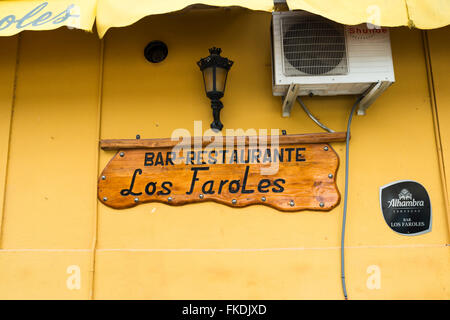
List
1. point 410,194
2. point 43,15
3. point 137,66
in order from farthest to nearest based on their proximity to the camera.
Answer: point 137,66
point 410,194
point 43,15

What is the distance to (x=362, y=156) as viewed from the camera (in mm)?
3396

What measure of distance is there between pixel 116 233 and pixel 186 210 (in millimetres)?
683

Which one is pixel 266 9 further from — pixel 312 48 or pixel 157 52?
pixel 157 52

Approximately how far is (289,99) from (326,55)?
0.48 m

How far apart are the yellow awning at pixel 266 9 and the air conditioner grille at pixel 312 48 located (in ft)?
1.07

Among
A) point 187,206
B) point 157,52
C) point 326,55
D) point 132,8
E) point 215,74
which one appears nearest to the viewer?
point 132,8

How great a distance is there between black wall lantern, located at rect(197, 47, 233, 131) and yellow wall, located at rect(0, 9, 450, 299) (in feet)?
0.78

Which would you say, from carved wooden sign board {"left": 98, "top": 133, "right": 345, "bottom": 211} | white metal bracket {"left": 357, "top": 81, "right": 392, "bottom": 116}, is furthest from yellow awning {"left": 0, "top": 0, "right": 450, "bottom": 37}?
carved wooden sign board {"left": 98, "top": 133, "right": 345, "bottom": 211}

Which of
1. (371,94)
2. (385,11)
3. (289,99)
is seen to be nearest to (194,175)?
(289,99)

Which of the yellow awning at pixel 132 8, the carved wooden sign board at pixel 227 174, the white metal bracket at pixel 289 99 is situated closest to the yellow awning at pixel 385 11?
the yellow awning at pixel 132 8

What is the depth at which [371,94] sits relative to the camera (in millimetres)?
3221
